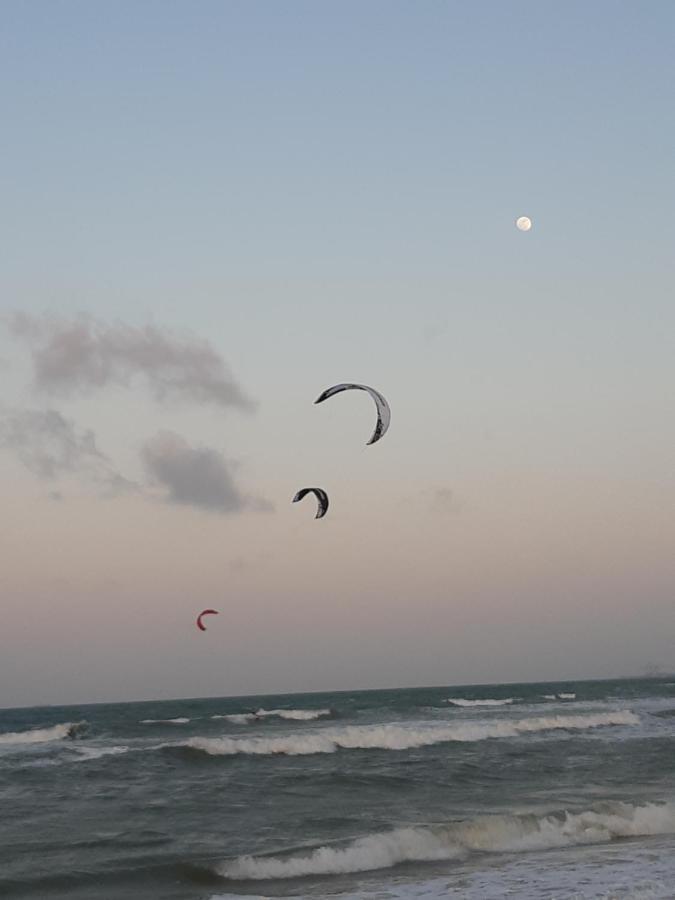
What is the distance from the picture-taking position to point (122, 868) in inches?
635

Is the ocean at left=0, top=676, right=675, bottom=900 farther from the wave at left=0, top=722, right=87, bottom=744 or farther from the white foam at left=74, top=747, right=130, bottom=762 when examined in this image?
the wave at left=0, top=722, right=87, bottom=744

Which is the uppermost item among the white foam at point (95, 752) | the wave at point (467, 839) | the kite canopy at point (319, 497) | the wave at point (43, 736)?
the kite canopy at point (319, 497)

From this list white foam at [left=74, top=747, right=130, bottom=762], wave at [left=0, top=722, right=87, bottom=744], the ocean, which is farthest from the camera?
wave at [left=0, top=722, right=87, bottom=744]

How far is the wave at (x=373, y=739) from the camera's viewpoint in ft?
121

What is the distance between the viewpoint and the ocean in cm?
1473

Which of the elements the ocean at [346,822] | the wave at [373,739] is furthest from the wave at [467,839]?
the wave at [373,739]

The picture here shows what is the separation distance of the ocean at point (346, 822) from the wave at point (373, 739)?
0.40m

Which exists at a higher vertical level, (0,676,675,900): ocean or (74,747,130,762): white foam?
(74,747,130,762): white foam

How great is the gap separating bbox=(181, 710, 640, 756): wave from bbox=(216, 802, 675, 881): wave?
1814cm

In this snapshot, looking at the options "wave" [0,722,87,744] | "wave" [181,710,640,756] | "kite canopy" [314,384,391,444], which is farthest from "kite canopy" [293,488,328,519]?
"wave" [0,722,87,744]

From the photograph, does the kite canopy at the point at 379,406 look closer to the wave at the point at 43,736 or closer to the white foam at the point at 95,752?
the white foam at the point at 95,752

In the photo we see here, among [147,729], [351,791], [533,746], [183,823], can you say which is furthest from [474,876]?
[147,729]

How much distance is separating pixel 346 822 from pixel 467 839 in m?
2.79

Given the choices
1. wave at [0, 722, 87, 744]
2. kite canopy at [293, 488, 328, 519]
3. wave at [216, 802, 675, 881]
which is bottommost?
wave at [216, 802, 675, 881]
